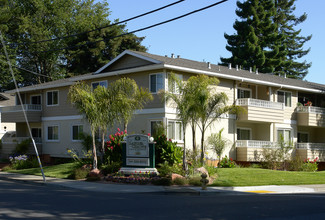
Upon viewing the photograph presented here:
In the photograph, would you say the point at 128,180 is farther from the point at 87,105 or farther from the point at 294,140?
the point at 294,140

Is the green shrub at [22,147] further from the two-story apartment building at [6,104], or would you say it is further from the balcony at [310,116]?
the balcony at [310,116]

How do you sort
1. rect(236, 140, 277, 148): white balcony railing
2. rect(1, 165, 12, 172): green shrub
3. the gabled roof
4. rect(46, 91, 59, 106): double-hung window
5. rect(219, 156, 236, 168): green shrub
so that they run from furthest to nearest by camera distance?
rect(46, 91, 59, 106): double-hung window < rect(236, 140, 277, 148): white balcony railing < rect(219, 156, 236, 168): green shrub < rect(1, 165, 12, 172): green shrub < the gabled roof

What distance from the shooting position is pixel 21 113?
35.6m

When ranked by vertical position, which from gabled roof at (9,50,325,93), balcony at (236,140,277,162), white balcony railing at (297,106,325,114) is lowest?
balcony at (236,140,277,162)

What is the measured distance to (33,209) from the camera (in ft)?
39.1

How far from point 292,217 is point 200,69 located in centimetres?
1782

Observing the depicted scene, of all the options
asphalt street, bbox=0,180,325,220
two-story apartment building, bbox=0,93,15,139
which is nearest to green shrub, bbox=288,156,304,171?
asphalt street, bbox=0,180,325,220

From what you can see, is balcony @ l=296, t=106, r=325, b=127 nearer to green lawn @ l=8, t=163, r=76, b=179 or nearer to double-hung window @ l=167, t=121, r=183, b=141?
double-hung window @ l=167, t=121, r=183, b=141

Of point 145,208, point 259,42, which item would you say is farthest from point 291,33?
point 145,208

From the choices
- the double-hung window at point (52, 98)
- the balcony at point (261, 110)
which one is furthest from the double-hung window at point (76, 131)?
the balcony at point (261, 110)

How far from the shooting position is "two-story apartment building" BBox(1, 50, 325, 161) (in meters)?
27.9

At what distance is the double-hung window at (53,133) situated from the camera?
113 ft

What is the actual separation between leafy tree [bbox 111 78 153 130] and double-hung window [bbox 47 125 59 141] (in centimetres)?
1135

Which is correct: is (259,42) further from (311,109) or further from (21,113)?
(21,113)
